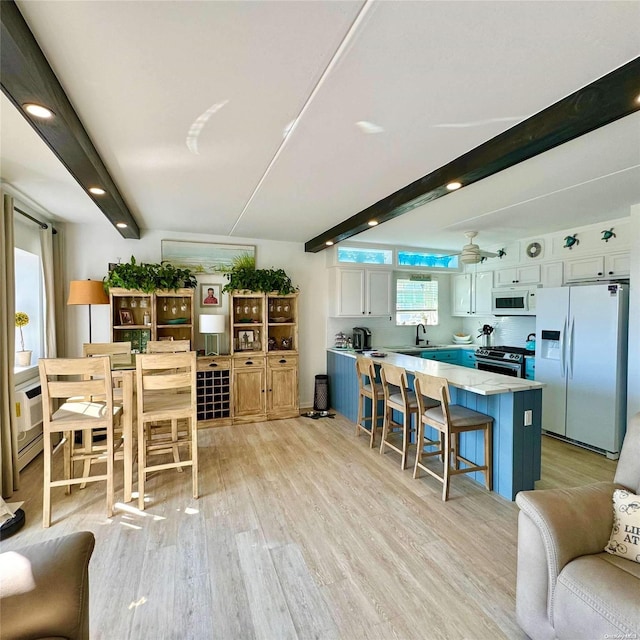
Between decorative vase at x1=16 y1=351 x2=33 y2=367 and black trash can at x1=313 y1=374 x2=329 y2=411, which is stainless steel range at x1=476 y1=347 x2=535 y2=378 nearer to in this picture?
black trash can at x1=313 y1=374 x2=329 y2=411

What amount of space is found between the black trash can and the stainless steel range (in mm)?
2279

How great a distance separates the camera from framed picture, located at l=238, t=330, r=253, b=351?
473 centimetres

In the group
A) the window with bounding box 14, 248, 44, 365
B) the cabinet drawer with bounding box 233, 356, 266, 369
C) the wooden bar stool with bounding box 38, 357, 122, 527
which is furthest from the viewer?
the cabinet drawer with bounding box 233, 356, 266, 369

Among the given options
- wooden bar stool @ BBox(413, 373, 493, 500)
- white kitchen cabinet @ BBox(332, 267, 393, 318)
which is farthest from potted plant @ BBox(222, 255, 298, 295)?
wooden bar stool @ BBox(413, 373, 493, 500)

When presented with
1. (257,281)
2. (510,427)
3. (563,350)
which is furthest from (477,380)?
(257,281)

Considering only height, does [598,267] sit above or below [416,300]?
above

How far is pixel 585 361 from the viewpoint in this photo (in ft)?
11.9

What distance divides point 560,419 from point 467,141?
3.39 metres

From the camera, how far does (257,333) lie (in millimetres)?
4898

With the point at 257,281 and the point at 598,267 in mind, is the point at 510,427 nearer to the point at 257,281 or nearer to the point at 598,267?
the point at 598,267

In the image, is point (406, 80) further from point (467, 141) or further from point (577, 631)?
point (577, 631)

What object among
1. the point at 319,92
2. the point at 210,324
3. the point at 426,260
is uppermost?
the point at 319,92

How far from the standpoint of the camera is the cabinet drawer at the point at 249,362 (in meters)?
4.45

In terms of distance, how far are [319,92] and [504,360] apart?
4.25 m
